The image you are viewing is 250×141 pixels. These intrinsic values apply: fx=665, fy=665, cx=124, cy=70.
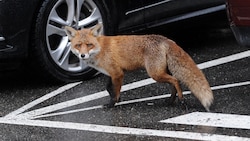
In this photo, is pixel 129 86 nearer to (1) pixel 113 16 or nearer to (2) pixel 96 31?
(1) pixel 113 16

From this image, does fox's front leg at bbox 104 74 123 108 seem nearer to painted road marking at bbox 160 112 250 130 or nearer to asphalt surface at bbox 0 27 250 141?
asphalt surface at bbox 0 27 250 141

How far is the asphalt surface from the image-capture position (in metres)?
5.16

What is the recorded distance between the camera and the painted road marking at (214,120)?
520 cm

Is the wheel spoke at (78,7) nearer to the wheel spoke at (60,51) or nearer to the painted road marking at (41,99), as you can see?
the wheel spoke at (60,51)

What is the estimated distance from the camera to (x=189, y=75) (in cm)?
559

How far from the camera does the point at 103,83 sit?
669 cm

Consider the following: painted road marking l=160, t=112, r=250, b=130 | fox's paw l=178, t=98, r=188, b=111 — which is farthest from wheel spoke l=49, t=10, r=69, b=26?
painted road marking l=160, t=112, r=250, b=130

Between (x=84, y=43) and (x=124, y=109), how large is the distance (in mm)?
687

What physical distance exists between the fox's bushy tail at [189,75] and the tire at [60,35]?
1.30 meters

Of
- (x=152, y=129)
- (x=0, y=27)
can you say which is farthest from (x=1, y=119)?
(x=152, y=129)

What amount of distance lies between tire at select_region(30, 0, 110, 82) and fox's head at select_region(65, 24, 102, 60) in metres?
0.67

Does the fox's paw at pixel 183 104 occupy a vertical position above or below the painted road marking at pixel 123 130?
below

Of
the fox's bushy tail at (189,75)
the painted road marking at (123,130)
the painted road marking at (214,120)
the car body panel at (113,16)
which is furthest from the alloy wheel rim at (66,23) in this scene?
the painted road marking at (214,120)

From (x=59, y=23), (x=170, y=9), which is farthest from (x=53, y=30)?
(x=170, y=9)
